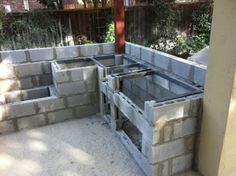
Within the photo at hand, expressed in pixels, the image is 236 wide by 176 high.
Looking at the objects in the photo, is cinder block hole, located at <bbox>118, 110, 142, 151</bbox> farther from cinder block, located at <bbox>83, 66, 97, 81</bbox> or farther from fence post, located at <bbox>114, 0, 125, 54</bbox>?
fence post, located at <bbox>114, 0, 125, 54</bbox>

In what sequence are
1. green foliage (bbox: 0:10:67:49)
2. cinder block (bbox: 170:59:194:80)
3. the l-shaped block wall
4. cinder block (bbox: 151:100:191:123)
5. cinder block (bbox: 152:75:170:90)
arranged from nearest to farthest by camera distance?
cinder block (bbox: 151:100:191:123), the l-shaped block wall, cinder block (bbox: 170:59:194:80), cinder block (bbox: 152:75:170:90), green foliage (bbox: 0:10:67:49)

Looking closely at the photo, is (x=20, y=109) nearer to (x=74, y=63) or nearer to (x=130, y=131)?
(x=74, y=63)

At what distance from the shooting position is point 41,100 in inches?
132

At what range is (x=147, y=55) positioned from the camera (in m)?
3.63

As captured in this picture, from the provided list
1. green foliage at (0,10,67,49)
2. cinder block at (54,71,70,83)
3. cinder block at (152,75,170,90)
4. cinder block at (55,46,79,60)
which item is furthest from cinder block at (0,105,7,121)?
green foliage at (0,10,67,49)

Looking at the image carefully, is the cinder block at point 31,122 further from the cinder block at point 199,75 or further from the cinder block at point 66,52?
the cinder block at point 199,75

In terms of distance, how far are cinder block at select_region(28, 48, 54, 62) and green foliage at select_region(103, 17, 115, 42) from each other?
255cm

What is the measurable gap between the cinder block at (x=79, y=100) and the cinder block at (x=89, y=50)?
3.34 feet

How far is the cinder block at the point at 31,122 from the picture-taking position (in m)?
3.31

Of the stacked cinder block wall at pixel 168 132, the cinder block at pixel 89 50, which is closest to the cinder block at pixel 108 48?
the cinder block at pixel 89 50

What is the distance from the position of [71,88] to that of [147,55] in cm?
131

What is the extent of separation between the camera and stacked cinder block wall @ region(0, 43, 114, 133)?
129 inches

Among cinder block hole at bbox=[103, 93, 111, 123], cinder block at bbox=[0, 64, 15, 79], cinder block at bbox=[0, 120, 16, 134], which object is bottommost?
cinder block at bbox=[0, 120, 16, 134]

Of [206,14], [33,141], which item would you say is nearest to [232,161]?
[33,141]
